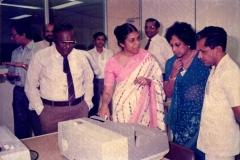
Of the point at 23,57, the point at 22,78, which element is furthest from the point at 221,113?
the point at 23,57

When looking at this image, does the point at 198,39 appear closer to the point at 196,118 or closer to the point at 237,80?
the point at 237,80

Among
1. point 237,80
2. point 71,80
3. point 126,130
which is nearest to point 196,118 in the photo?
point 237,80

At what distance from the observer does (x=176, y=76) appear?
4.98 ft

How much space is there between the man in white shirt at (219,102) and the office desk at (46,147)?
2.21ft

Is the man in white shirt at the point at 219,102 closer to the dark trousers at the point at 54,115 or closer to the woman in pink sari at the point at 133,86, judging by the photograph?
the woman in pink sari at the point at 133,86

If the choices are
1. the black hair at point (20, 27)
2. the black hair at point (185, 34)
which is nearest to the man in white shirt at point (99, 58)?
the black hair at point (20, 27)

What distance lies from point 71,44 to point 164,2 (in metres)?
2.15

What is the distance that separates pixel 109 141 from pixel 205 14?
2536 mm

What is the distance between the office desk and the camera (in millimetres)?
1081

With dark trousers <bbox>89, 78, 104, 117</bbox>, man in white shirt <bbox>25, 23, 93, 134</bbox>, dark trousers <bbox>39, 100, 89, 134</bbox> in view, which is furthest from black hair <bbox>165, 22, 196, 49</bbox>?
dark trousers <bbox>89, 78, 104, 117</bbox>

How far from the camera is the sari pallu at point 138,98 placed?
64.9 inches

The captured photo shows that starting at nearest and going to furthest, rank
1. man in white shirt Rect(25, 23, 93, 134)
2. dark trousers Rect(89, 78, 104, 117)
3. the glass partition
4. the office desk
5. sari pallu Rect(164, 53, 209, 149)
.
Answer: the office desk
sari pallu Rect(164, 53, 209, 149)
man in white shirt Rect(25, 23, 93, 134)
the glass partition
dark trousers Rect(89, 78, 104, 117)

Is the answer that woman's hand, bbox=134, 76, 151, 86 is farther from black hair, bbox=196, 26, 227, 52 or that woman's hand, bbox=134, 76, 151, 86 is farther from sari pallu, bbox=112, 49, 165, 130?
black hair, bbox=196, 26, 227, 52

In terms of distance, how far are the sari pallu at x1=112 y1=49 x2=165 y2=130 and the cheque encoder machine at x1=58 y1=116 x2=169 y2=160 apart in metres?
0.62
